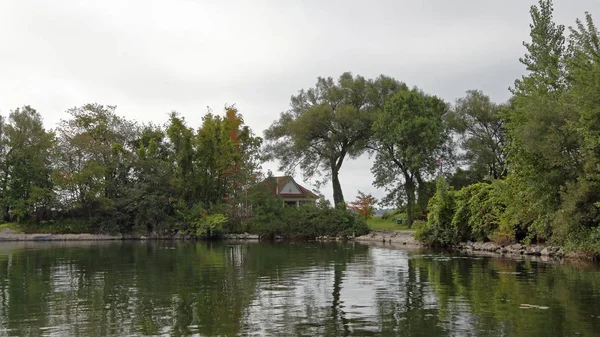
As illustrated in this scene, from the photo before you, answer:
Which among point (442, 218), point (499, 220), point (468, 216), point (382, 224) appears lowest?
point (382, 224)

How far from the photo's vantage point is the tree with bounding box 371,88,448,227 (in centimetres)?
5256

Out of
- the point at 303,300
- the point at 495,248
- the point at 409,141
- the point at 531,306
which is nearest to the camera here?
the point at 531,306

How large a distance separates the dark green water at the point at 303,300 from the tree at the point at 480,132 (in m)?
34.8

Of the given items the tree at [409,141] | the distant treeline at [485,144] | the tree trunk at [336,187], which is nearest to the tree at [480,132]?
the distant treeline at [485,144]

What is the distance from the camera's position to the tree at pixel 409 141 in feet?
172

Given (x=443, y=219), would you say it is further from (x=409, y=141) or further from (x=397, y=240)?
(x=409, y=141)

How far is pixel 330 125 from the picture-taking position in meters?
60.6

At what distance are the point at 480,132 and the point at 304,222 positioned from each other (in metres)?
21.7

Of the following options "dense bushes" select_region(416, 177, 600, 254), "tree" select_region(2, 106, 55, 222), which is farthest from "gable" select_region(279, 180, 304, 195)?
"dense bushes" select_region(416, 177, 600, 254)

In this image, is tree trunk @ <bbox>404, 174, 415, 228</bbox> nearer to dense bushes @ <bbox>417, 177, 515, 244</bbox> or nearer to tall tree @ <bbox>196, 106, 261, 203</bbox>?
dense bushes @ <bbox>417, 177, 515, 244</bbox>

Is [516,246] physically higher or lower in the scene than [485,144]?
lower

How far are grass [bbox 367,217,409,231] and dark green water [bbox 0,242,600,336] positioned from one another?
3048 cm

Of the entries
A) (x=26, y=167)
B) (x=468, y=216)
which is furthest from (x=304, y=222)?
(x=26, y=167)

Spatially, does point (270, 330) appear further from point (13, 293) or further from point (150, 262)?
point (150, 262)
